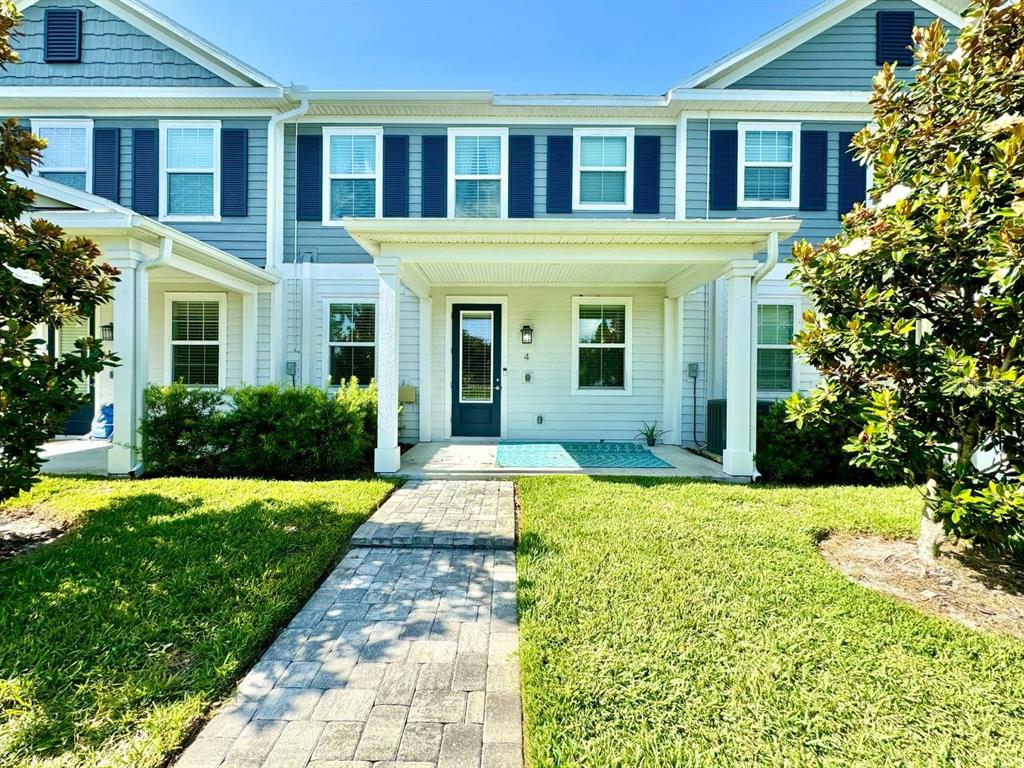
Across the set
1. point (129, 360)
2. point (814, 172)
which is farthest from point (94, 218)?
point (814, 172)

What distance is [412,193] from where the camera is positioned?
7730 millimetres

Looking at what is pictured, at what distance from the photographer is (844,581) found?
3.04 m

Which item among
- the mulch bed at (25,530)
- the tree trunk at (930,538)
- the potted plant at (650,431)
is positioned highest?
the potted plant at (650,431)

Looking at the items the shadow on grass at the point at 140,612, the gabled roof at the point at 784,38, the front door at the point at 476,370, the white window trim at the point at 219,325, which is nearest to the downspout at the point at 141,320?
the shadow on grass at the point at 140,612

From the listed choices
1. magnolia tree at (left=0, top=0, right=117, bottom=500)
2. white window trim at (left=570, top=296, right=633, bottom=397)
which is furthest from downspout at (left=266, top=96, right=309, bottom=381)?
white window trim at (left=570, top=296, right=633, bottom=397)

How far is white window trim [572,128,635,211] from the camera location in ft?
25.2

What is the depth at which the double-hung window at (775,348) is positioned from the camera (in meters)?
7.65

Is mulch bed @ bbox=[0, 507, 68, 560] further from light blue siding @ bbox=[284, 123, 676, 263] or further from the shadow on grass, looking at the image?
light blue siding @ bbox=[284, 123, 676, 263]

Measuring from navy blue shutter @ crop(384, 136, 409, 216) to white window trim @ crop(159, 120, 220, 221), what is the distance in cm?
267

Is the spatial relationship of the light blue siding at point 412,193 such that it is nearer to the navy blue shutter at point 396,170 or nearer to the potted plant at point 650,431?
the navy blue shutter at point 396,170

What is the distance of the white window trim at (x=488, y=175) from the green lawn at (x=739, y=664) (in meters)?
5.73

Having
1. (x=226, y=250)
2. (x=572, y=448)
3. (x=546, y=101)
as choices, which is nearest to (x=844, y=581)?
(x=572, y=448)

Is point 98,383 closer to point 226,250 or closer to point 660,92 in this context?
point 226,250

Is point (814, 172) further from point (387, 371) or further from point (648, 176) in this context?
point (387, 371)
